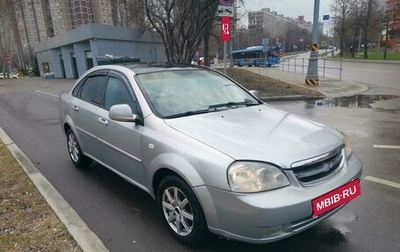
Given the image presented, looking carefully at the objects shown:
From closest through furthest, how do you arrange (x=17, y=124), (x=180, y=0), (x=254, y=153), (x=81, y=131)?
(x=254, y=153) → (x=81, y=131) → (x=17, y=124) → (x=180, y=0)

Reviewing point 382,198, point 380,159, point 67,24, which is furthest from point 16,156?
point 67,24

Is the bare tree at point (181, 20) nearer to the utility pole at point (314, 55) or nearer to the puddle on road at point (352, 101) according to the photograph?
the utility pole at point (314, 55)

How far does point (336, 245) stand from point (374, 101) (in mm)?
10498

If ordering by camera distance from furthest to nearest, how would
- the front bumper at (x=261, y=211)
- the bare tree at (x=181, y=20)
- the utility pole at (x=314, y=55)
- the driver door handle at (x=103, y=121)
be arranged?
the utility pole at (x=314, y=55), the bare tree at (x=181, y=20), the driver door handle at (x=103, y=121), the front bumper at (x=261, y=211)

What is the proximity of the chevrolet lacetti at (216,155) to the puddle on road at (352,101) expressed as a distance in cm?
807

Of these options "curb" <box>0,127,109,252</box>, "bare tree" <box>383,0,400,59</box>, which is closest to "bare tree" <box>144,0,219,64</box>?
"curb" <box>0,127,109,252</box>

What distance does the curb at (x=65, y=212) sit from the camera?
3.11 meters

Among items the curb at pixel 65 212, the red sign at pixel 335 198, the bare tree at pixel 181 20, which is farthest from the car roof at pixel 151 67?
the bare tree at pixel 181 20

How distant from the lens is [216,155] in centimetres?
270

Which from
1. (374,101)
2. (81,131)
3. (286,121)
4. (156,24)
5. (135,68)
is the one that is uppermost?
(156,24)

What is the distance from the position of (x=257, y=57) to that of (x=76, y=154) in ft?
145

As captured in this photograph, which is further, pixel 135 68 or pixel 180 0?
pixel 180 0

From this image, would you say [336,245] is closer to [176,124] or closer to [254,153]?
[254,153]

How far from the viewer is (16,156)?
19.2ft
